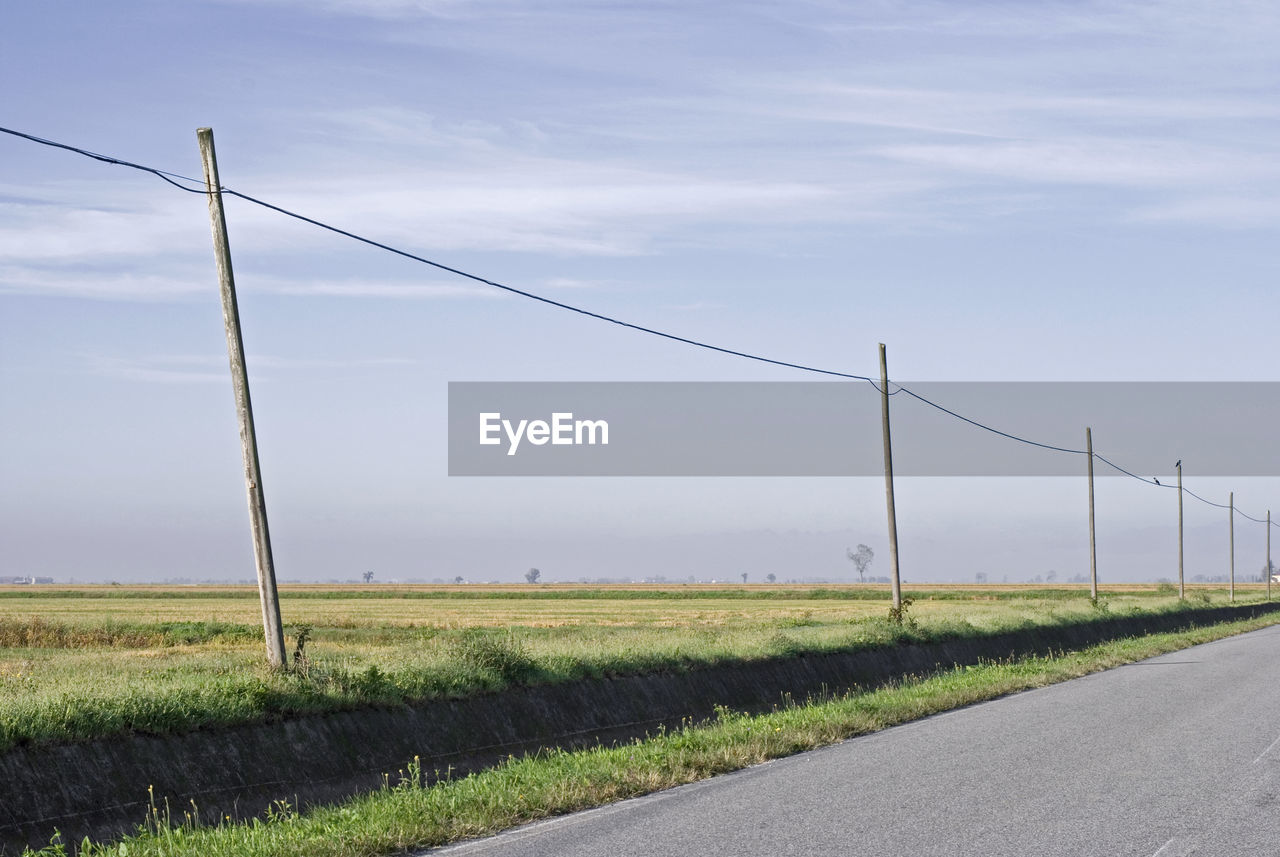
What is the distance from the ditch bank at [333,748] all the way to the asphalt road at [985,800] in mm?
3190

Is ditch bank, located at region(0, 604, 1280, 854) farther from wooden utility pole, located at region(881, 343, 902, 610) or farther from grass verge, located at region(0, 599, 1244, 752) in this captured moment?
wooden utility pole, located at region(881, 343, 902, 610)

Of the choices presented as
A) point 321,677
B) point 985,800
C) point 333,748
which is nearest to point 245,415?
point 321,677

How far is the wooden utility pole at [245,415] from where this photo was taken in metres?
14.0

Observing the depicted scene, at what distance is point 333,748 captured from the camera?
12.6 metres

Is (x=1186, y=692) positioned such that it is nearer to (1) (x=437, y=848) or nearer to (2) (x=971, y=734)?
(2) (x=971, y=734)

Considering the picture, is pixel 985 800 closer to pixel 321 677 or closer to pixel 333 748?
pixel 333 748

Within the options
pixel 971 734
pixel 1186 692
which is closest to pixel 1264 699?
pixel 1186 692

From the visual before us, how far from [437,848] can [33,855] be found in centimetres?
271

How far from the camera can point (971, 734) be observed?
14.7 meters

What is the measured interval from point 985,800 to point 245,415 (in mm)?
9079

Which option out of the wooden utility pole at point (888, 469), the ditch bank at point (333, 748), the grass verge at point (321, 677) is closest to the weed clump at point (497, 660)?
the grass verge at point (321, 677)

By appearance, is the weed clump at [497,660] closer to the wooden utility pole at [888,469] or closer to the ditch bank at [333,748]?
the ditch bank at [333,748]

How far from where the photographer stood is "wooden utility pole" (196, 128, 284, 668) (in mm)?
14016

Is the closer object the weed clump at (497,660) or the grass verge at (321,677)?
the grass verge at (321,677)
